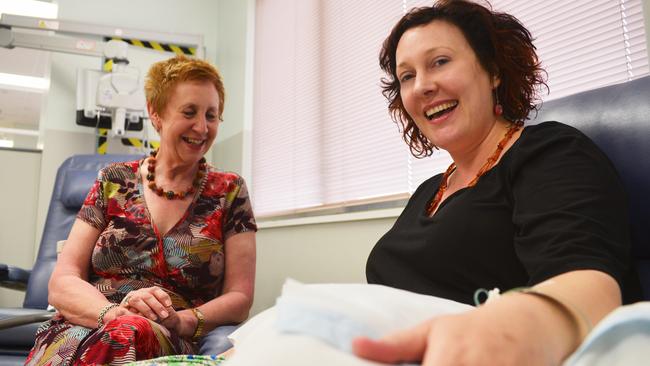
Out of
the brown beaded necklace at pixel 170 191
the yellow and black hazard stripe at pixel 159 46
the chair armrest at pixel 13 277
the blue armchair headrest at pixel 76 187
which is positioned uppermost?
the yellow and black hazard stripe at pixel 159 46

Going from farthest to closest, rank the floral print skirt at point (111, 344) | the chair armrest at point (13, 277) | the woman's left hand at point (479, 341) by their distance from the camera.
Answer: the chair armrest at point (13, 277), the floral print skirt at point (111, 344), the woman's left hand at point (479, 341)

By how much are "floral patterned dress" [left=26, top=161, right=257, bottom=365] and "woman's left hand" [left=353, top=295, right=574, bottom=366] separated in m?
0.89

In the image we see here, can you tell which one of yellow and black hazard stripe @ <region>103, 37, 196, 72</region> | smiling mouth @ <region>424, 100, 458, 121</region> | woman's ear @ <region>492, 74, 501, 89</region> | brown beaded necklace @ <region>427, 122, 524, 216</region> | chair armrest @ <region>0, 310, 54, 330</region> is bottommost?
chair armrest @ <region>0, 310, 54, 330</region>

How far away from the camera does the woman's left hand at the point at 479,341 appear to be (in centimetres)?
35

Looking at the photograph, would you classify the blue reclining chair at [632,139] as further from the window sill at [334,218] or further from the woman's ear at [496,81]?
the window sill at [334,218]

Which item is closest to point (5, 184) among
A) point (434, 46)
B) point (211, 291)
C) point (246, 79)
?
point (246, 79)

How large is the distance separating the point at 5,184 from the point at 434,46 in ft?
9.28

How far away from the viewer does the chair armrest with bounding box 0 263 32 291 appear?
198 centimetres

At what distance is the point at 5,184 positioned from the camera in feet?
9.37

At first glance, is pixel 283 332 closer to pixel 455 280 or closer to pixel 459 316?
pixel 459 316

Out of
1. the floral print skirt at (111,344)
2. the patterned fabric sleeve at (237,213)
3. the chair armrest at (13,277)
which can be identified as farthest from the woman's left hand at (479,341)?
the chair armrest at (13,277)

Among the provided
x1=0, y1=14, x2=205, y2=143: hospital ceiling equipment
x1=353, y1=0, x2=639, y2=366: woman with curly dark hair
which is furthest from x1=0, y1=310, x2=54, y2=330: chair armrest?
x1=0, y1=14, x2=205, y2=143: hospital ceiling equipment

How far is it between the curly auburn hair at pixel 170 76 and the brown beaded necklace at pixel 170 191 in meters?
0.17

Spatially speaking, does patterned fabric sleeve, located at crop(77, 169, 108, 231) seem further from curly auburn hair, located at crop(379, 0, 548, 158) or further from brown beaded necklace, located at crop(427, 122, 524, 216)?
curly auburn hair, located at crop(379, 0, 548, 158)
